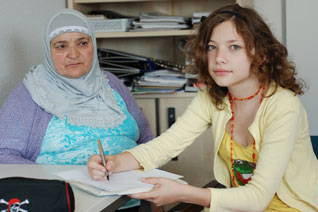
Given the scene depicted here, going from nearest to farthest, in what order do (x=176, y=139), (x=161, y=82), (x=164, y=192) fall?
1. (x=164, y=192)
2. (x=176, y=139)
3. (x=161, y=82)

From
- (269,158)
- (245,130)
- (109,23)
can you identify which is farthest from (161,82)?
(269,158)

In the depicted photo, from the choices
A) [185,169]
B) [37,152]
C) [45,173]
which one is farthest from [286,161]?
[185,169]

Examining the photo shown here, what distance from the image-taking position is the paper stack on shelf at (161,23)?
2580mm

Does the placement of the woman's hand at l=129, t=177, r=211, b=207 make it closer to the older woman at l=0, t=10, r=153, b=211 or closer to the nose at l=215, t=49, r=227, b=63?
the nose at l=215, t=49, r=227, b=63

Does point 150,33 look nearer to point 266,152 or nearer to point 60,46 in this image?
point 60,46

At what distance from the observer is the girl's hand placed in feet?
3.62

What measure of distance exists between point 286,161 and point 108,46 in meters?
2.07

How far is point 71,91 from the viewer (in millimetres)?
1946

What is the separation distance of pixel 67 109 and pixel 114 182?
751 mm

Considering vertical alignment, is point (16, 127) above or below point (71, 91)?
below

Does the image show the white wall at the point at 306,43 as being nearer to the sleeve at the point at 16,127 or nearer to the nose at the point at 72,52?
the nose at the point at 72,52

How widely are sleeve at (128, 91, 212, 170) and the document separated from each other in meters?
0.09

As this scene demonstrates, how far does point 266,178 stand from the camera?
1.19 meters

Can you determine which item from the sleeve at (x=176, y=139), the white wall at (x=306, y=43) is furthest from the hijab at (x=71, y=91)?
the white wall at (x=306, y=43)
